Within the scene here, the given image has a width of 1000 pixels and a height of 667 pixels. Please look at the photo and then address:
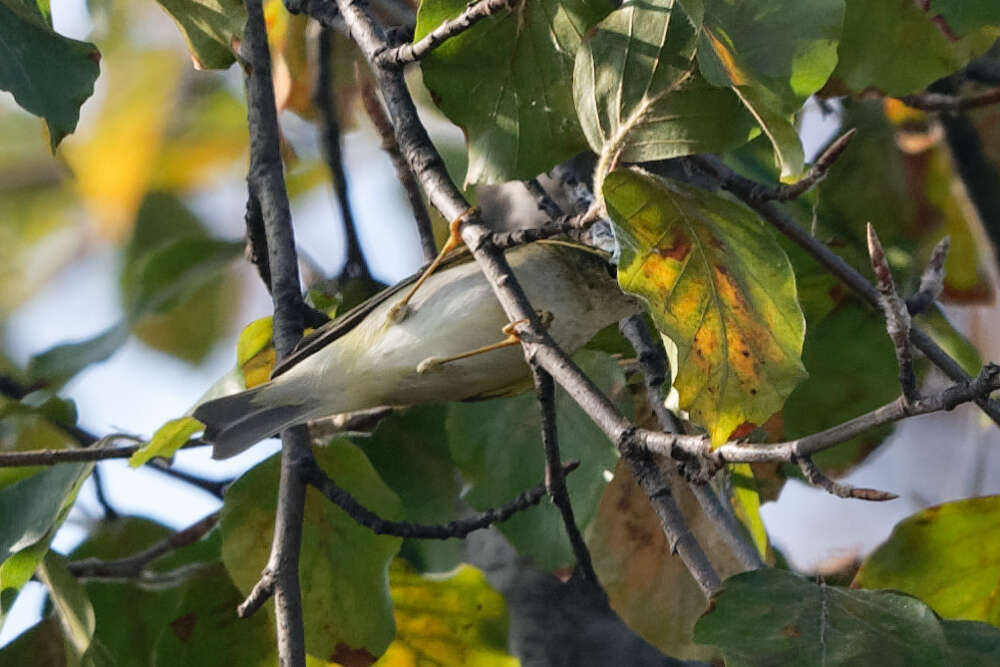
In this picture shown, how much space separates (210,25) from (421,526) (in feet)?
2.58

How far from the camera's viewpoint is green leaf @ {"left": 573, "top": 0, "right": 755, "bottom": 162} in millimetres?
1143

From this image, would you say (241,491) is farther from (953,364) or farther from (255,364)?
(953,364)

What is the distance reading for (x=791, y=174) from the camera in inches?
42.4

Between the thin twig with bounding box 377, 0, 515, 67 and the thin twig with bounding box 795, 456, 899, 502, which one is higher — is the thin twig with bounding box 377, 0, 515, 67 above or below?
above

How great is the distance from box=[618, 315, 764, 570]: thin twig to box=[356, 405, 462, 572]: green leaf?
463 mm

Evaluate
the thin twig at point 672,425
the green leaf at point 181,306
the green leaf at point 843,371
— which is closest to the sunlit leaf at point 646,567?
the thin twig at point 672,425

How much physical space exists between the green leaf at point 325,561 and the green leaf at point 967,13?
97 centimetres

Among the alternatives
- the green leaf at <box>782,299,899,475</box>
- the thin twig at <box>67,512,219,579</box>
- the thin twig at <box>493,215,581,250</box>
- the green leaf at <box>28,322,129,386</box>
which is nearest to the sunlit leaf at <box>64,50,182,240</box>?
the green leaf at <box>28,322,129,386</box>

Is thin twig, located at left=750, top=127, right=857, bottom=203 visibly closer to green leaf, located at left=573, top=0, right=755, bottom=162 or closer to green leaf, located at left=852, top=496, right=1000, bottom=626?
green leaf, located at left=573, top=0, right=755, bottom=162

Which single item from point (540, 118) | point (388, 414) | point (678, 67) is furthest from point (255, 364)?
point (678, 67)

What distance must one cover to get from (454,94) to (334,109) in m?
1.16

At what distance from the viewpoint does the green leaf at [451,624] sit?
1.76 meters

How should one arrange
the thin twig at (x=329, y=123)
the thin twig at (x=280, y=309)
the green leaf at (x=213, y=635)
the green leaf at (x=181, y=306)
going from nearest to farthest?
the thin twig at (x=280, y=309) < the green leaf at (x=213, y=635) < the thin twig at (x=329, y=123) < the green leaf at (x=181, y=306)

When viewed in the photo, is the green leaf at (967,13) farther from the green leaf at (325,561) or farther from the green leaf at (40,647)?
the green leaf at (40,647)
